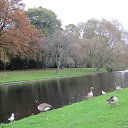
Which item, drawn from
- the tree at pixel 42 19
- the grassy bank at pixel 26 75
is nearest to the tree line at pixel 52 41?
the tree at pixel 42 19

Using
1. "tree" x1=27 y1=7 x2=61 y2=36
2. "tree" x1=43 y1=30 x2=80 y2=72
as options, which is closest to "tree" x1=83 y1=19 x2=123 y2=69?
"tree" x1=27 y1=7 x2=61 y2=36

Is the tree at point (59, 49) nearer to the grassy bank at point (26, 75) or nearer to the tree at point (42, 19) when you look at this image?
the grassy bank at point (26, 75)

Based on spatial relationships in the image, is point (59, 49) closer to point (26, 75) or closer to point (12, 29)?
point (26, 75)

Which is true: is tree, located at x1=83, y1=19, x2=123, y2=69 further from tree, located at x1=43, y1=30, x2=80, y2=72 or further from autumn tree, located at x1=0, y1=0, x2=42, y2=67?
autumn tree, located at x1=0, y1=0, x2=42, y2=67

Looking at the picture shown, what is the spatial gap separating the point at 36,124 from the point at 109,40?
81035mm

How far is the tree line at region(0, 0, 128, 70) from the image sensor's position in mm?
A: 57375

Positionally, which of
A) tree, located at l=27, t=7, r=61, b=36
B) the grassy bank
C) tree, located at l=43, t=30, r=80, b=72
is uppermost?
tree, located at l=27, t=7, r=61, b=36

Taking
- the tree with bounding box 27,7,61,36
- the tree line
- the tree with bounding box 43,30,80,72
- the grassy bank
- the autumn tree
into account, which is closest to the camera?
the autumn tree

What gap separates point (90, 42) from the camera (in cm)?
8938

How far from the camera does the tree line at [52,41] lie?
5738cm

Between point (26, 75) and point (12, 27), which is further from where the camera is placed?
point (26, 75)

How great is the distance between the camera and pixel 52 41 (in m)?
74.1

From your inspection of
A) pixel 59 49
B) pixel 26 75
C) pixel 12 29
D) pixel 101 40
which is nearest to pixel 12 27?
pixel 12 29

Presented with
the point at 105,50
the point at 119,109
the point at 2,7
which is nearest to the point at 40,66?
the point at 105,50
